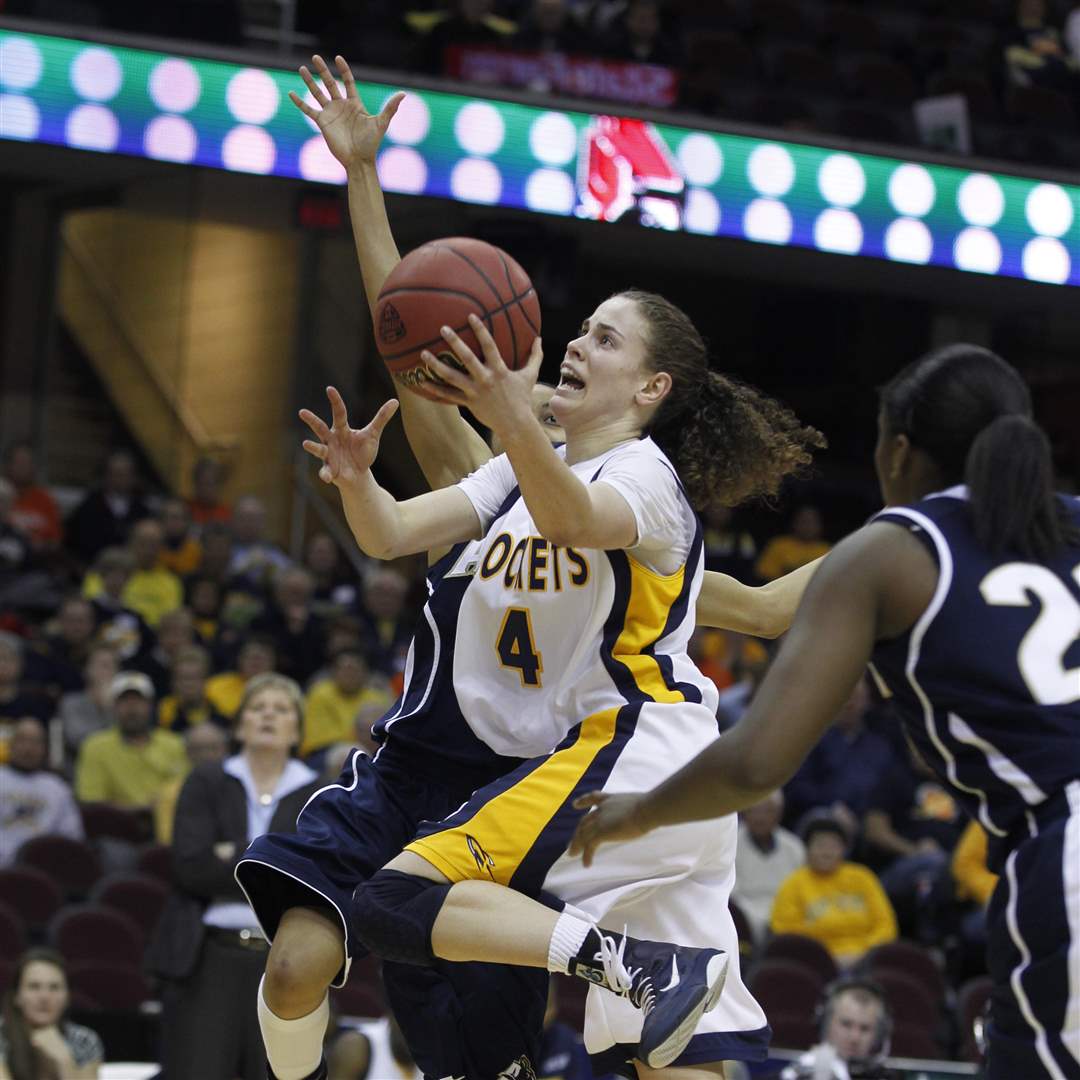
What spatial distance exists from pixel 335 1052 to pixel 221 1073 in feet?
2.12

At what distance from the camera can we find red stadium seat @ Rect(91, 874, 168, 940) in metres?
8.47

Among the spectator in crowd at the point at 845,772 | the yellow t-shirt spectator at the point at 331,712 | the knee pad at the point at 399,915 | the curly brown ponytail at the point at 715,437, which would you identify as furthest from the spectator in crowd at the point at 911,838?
the knee pad at the point at 399,915

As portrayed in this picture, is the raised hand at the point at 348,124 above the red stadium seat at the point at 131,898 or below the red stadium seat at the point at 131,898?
above

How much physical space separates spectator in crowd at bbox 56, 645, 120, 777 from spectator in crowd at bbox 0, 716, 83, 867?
3.36 ft

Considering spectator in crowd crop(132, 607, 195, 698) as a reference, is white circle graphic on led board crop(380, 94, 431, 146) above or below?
above

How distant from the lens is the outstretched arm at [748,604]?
4.23 m

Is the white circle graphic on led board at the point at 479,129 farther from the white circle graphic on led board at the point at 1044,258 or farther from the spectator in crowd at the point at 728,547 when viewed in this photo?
the white circle graphic on led board at the point at 1044,258

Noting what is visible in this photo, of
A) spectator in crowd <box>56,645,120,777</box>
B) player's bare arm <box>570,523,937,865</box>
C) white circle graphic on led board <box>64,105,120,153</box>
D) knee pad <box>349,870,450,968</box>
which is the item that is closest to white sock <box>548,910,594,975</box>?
knee pad <box>349,870,450,968</box>

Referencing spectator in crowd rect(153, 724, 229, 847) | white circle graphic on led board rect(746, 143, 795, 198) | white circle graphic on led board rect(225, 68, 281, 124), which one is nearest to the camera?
spectator in crowd rect(153, 724, 229, 847)

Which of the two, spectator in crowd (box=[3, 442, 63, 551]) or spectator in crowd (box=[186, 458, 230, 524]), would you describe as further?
spectator in crowd (box=[186, 458, 230, 524])

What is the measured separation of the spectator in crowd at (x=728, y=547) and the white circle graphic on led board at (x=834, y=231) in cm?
186

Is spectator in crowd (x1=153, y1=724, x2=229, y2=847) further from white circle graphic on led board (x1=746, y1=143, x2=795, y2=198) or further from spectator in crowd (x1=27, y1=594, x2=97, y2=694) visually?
white circle graphic on led board (x1=746, y1=143, x2=795, y2=198)

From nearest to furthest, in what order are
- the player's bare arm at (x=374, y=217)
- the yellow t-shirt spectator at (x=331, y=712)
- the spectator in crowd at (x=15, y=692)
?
the player's bare arm at (x=374, y=217), the spectator in crowd at (x=15, y=692), the yellow t-shirt spectator at (x=331, y=712)

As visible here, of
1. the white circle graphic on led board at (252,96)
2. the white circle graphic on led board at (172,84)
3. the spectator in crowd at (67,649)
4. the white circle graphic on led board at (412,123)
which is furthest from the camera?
the white circle graphic on led board at (412,123)
